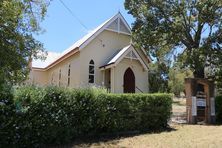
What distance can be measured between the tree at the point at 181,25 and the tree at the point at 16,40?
14.1m

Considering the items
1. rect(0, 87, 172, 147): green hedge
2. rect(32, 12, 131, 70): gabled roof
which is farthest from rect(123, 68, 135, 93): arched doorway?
rect(0, 87, 172, 147): green hedge

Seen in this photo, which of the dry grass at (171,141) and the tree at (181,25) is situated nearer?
the dry grass at (171,141)

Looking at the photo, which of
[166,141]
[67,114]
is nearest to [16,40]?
[67,114]

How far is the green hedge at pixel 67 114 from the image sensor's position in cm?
1107

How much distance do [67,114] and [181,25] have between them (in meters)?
15.6

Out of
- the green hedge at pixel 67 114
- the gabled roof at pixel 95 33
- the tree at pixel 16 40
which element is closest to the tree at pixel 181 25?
the gabled roof at pixel 95 33

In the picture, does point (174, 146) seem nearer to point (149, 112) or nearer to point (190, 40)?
point (149, 112)

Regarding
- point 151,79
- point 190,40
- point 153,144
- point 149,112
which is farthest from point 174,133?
point 151,79

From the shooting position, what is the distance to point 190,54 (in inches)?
909

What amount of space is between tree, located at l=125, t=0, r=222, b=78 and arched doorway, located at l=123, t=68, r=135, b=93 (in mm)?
2642

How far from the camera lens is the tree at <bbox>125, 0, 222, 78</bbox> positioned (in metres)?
23.6

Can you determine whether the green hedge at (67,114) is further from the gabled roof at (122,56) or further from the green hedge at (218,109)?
the gabled roof at (122,56)

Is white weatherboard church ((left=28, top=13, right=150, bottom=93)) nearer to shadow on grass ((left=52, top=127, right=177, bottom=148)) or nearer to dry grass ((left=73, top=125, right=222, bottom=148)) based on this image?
shadow on grass ((left=52, top=127, right=177, bottom=148))

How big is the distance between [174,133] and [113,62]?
9583 millimetres
